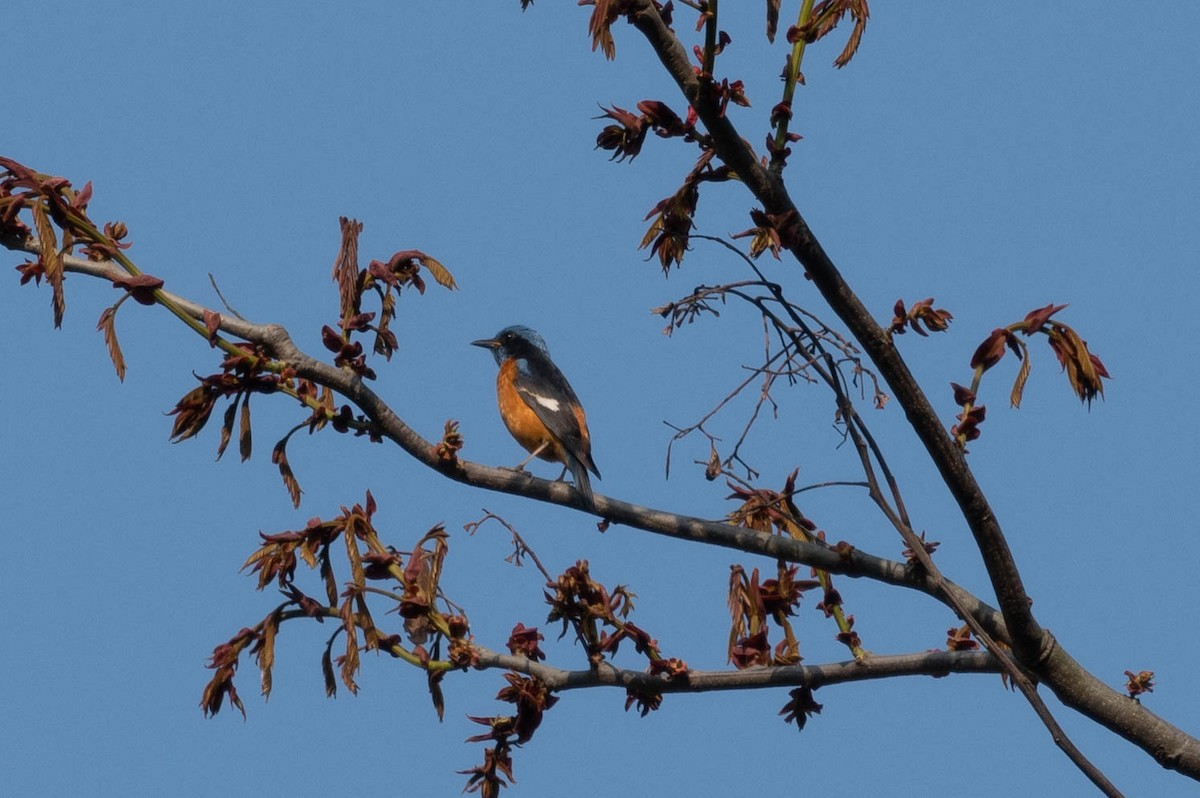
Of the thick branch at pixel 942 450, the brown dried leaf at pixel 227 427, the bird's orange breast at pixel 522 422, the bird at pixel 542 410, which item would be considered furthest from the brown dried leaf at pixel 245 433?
the bird's orange breast at pixel 522 422

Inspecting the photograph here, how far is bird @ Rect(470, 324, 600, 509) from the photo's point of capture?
862 cm

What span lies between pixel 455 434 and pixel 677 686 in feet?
3.61

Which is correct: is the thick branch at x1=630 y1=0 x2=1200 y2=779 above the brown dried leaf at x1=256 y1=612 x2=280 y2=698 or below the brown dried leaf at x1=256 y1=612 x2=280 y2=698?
above

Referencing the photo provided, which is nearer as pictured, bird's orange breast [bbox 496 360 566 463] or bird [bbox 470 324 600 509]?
bird [bbox 470 324 600 509]

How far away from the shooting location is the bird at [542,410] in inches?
339

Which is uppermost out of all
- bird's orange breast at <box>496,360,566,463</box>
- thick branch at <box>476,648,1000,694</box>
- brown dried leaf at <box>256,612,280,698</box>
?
bird's orange breast at <box>496,360,566,463</box>

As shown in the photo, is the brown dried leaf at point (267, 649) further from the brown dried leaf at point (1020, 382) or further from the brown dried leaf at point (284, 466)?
the brown dried leaf at point (1020, 382)

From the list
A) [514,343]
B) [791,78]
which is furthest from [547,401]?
[791,78]

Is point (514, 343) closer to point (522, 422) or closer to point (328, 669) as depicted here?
point (522, 422)

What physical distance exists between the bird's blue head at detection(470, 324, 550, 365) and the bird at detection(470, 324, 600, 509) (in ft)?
0.18

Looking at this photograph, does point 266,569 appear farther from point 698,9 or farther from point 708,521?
point 698,9

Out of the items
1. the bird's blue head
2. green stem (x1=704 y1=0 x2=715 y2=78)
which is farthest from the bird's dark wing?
green stem (x1=704 y1=0 x2=715 y2=78)

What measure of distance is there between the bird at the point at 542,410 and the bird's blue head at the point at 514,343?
0.18ft

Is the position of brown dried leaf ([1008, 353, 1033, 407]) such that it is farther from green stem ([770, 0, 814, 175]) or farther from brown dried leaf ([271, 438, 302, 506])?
brown dried leaf ([271, 438, 302, 506])
